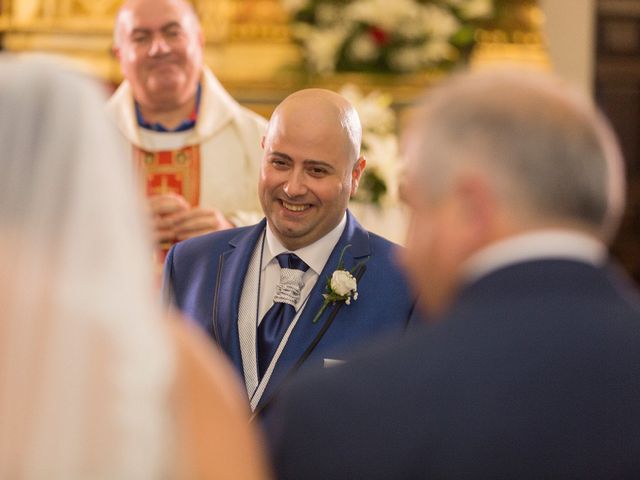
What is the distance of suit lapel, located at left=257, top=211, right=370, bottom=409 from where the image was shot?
14.7ft

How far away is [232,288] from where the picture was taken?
15.5ft

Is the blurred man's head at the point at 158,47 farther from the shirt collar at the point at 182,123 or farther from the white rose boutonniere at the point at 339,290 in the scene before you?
the white rose boutonniere at the point at 339,290

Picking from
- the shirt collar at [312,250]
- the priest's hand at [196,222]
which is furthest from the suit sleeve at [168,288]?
the priest's hand at [196,222]

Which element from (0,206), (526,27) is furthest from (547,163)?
(526,27)

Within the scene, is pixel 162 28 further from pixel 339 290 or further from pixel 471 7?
pixel 471 7

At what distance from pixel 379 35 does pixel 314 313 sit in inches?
171

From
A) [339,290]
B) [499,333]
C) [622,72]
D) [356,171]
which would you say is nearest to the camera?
[499,333]

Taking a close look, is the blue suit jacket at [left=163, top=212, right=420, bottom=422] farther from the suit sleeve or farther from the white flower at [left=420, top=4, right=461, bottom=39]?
the white flower at [left=420, top=4, right=461, bottom=39]

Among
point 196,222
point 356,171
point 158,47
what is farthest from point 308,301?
point 158,47

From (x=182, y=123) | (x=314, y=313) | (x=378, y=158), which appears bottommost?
(x=314, y=313)

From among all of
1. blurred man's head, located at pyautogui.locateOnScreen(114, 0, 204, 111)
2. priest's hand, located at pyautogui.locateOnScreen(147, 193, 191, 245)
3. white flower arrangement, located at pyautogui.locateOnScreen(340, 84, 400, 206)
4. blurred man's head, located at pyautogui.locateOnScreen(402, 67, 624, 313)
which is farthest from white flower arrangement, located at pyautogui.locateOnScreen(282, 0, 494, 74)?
blurred man's head, located at pyautogui.locateOnScreen(402, 67, 624, 313)

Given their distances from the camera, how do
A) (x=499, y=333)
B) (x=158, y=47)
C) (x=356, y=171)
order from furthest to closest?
(x=158, y=47)
(x=356, y=171)
(x=499, y=333)

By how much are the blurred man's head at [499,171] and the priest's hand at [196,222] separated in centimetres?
348

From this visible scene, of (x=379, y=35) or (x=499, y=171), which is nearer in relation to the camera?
(x=499, y=171)
